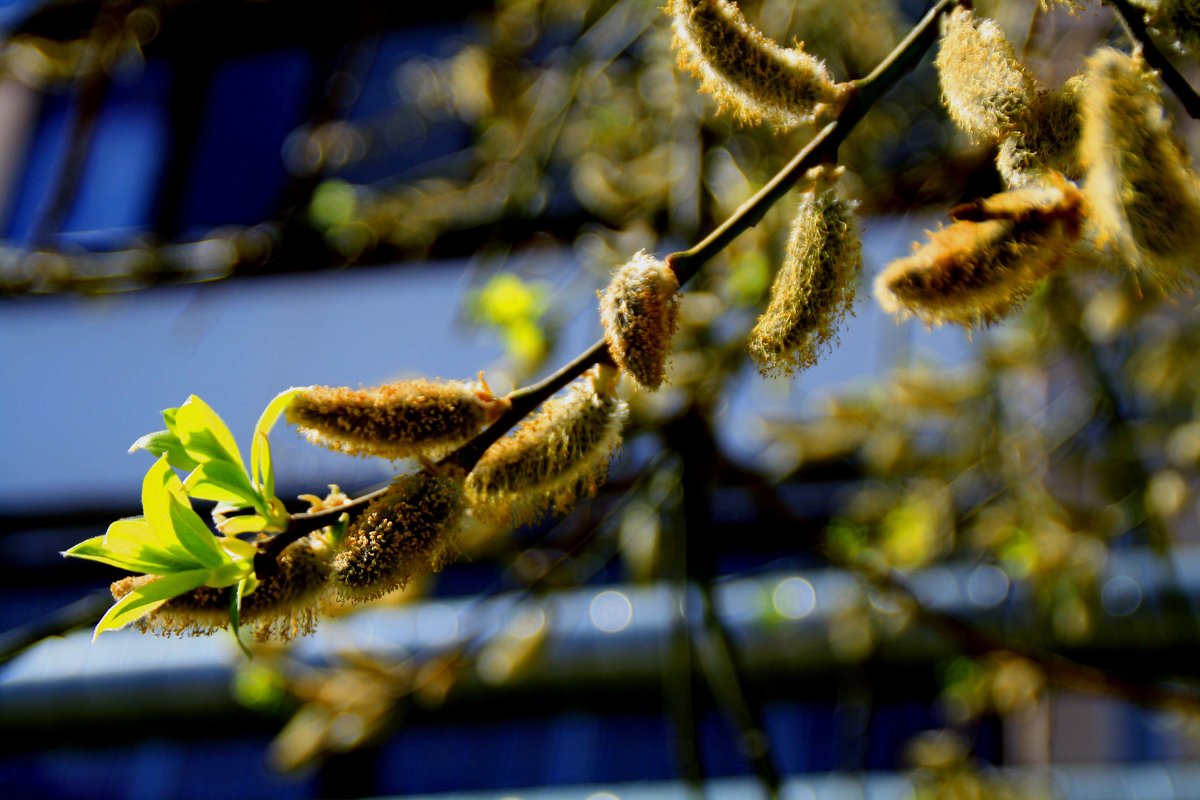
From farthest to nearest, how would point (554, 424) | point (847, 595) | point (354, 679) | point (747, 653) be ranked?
point (747, 653) → point (847, 595) → point (354, 679) → point (554, 424)

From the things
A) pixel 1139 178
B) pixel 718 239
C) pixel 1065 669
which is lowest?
pixel 1065 669

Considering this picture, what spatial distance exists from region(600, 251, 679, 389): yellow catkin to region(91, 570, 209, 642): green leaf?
0.96 feet

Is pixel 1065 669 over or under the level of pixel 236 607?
under

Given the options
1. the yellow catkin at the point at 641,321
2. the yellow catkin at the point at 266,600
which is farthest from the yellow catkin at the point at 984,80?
the yellow catkin at the point at 266,600

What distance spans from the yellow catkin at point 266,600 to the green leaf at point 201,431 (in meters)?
0.08

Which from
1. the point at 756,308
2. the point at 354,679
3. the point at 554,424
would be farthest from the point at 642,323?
the point at 354,679

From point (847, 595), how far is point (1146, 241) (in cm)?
194

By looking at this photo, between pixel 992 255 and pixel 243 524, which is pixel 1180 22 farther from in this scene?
pixel 243 524

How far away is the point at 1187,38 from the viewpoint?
23.9 inches

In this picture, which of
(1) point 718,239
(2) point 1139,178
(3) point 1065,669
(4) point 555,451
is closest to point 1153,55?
(2) point 1139,178

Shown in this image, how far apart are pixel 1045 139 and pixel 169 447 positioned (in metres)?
0.58

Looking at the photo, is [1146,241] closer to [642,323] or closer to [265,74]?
[642,323]

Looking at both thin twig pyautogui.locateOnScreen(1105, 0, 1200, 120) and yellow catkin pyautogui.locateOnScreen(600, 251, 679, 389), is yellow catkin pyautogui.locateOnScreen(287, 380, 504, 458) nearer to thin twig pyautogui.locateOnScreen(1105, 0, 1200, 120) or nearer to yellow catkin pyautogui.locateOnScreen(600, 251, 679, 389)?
yellow catkin pyautogui.locateOnScreen(600, 251, 679, 389)

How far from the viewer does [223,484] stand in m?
0.67
